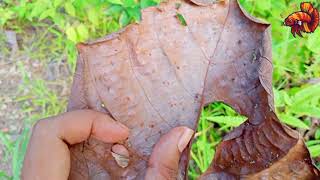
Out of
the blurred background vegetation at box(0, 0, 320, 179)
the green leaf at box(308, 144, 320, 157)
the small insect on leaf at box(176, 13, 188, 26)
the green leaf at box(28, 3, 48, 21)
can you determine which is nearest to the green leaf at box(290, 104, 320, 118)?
the blurred background vegetation at box(0, 0, 320, 179)

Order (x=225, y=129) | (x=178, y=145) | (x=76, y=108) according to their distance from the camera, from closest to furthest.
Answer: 1. (x=178, y=145)
2. (x=76, y=108)
3. (x=225, y=129)

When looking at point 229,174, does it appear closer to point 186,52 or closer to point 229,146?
point 229,146

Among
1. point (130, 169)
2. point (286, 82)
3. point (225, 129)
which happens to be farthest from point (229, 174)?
point (286, 82)

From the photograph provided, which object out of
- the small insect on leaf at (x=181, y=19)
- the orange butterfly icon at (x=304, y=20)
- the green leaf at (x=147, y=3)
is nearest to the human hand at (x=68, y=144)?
the small insect on leaf at (x=181, y=19)

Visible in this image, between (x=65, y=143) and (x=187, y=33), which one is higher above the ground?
(x=187, y=33)

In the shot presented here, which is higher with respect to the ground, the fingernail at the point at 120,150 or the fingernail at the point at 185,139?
the fingernail at the point at 185,139

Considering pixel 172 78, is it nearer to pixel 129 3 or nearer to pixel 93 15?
pixel 129 3

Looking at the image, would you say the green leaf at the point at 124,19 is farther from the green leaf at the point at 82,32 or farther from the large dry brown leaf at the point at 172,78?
the large dry brown leaf at the point at 172,78

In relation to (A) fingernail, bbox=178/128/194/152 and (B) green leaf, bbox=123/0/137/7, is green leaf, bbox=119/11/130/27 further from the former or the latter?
(A) fingernail, bbox=178/128/194/152
